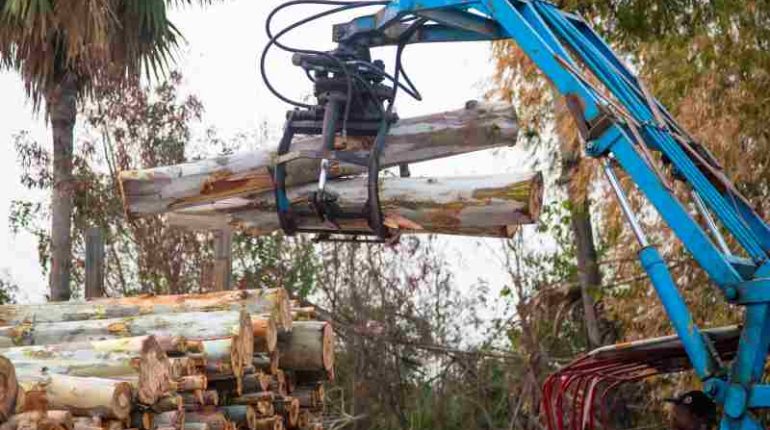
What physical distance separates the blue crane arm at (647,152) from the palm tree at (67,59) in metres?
6.54

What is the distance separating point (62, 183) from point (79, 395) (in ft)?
26.5

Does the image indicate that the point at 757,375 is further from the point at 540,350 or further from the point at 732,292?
the point at 540,350

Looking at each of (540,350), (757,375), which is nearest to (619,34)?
(540,350)

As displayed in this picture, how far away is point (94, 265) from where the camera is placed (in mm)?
11750

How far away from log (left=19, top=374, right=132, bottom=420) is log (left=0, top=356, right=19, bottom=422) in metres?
0.51

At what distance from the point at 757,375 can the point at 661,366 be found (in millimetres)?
1087

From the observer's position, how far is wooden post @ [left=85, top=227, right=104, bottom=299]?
38.4 feet

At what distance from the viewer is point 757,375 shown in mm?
6707

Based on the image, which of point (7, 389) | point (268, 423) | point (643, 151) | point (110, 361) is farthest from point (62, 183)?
point (643, 151)

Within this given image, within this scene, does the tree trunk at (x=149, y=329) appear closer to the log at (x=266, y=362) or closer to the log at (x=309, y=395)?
the log at (x=266, y=362)

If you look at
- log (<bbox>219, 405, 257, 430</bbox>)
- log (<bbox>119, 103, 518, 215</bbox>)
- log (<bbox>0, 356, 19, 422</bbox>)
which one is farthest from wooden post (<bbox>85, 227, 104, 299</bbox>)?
log (<bbox>0, 356, 19, 422</bbox>)

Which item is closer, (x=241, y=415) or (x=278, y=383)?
(x=241, y=415)

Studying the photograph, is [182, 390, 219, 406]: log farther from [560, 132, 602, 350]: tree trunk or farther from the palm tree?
[560, 132, 602, 350]: tree trunk

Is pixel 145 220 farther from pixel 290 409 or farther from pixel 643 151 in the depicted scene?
pixel 643 151
